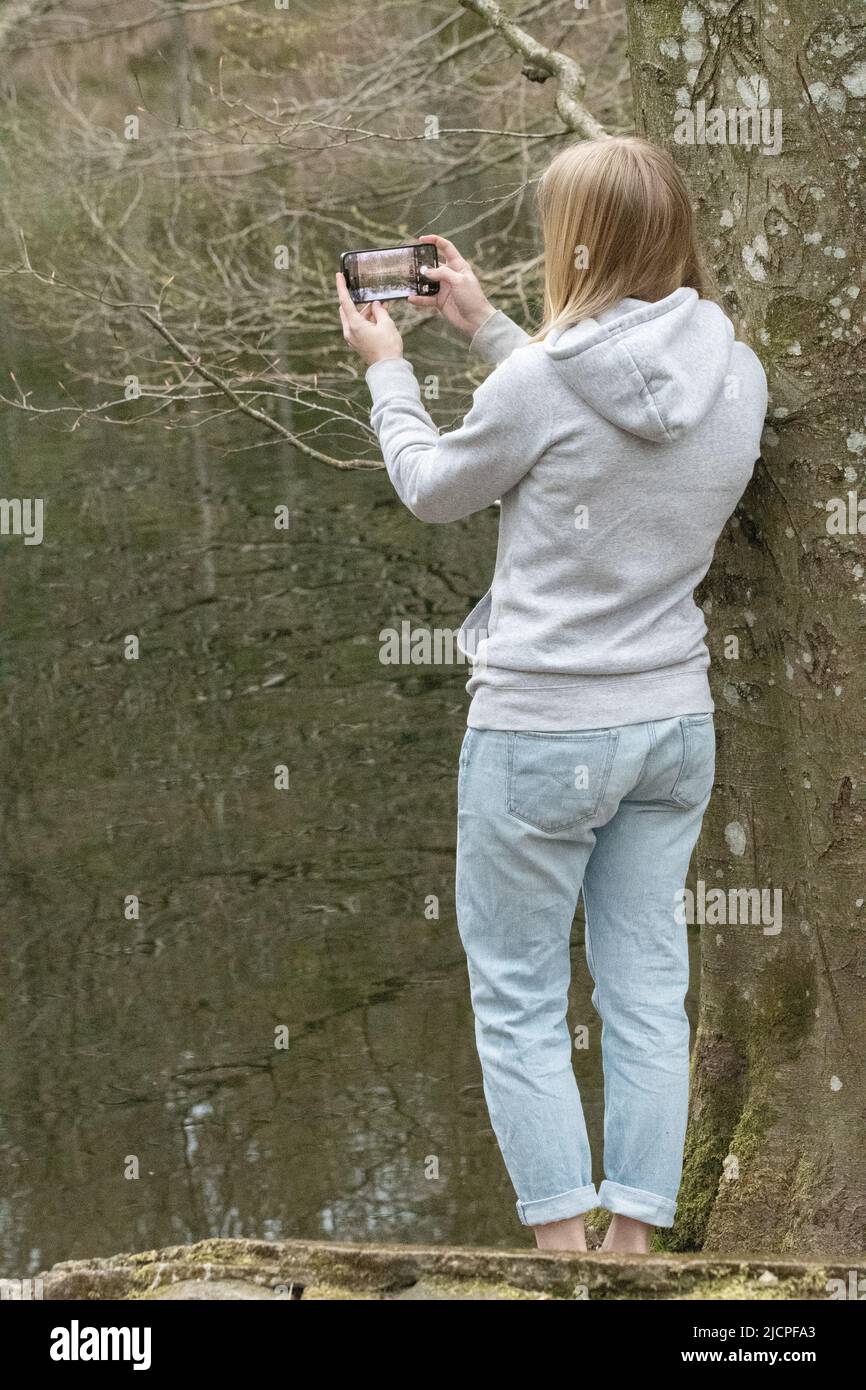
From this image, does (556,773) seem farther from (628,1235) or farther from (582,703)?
(628,1235)

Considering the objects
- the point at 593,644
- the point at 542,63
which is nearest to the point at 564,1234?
the point at 593,644

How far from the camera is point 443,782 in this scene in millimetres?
6207

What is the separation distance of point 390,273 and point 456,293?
0.09 metres

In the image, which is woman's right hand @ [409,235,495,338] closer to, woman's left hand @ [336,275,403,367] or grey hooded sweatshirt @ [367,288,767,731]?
woman's left hand @ [336,275,403,367]

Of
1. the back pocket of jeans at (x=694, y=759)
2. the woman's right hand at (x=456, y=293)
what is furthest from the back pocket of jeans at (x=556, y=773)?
the woman's right hand at (x=456, y=293)

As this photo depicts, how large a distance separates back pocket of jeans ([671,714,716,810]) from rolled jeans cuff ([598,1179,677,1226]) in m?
0.49

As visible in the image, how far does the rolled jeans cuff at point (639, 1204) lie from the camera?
2.11 metres

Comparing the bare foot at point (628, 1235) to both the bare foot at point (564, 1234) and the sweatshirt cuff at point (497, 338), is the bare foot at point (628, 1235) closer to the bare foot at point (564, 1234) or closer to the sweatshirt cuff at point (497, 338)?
the bare foot at point (564, 1234)

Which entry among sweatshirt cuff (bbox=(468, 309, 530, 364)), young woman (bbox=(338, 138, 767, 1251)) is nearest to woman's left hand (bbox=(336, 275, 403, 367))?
young woman (bbox=(338, 138, 767, 1251))

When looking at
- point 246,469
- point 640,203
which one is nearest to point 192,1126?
point 640,203

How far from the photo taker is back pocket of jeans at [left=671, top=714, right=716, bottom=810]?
206cm

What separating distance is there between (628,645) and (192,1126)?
255cm

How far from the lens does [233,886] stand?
5.43 metres

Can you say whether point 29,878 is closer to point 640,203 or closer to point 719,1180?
point 719,1180
